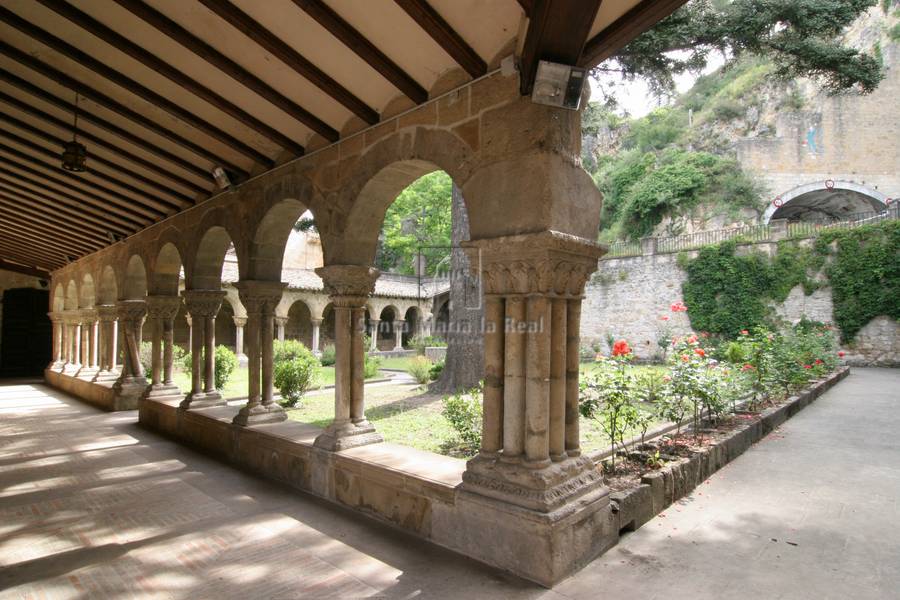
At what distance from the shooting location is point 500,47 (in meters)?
3.06

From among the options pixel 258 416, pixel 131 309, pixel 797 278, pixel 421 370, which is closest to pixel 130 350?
Result: pixel 131 309

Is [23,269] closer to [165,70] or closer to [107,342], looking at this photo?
[107,342]

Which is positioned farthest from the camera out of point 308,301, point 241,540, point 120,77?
point 308,301

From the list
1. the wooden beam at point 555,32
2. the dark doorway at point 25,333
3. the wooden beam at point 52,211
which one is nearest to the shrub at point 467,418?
the wooden beam at point 555,32

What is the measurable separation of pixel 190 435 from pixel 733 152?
89.6ft

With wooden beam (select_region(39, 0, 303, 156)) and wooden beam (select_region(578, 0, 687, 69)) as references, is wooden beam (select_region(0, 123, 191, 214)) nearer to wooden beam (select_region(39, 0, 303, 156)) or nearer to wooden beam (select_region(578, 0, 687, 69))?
wooden beam (select_region(39, 0, 303, 156))

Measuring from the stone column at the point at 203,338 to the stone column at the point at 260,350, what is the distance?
1266 mm

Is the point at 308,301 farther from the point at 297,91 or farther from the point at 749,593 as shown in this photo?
the point at 749,593

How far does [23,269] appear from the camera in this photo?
14.7m

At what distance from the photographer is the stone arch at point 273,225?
5012 mm

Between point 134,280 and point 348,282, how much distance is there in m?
6.65

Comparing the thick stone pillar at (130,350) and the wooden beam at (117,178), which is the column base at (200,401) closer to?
the wooden beam at (117,178)

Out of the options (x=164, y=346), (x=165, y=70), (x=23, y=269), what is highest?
Answer: (x=165, y=70)

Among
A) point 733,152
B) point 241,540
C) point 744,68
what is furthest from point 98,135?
point 744,68
